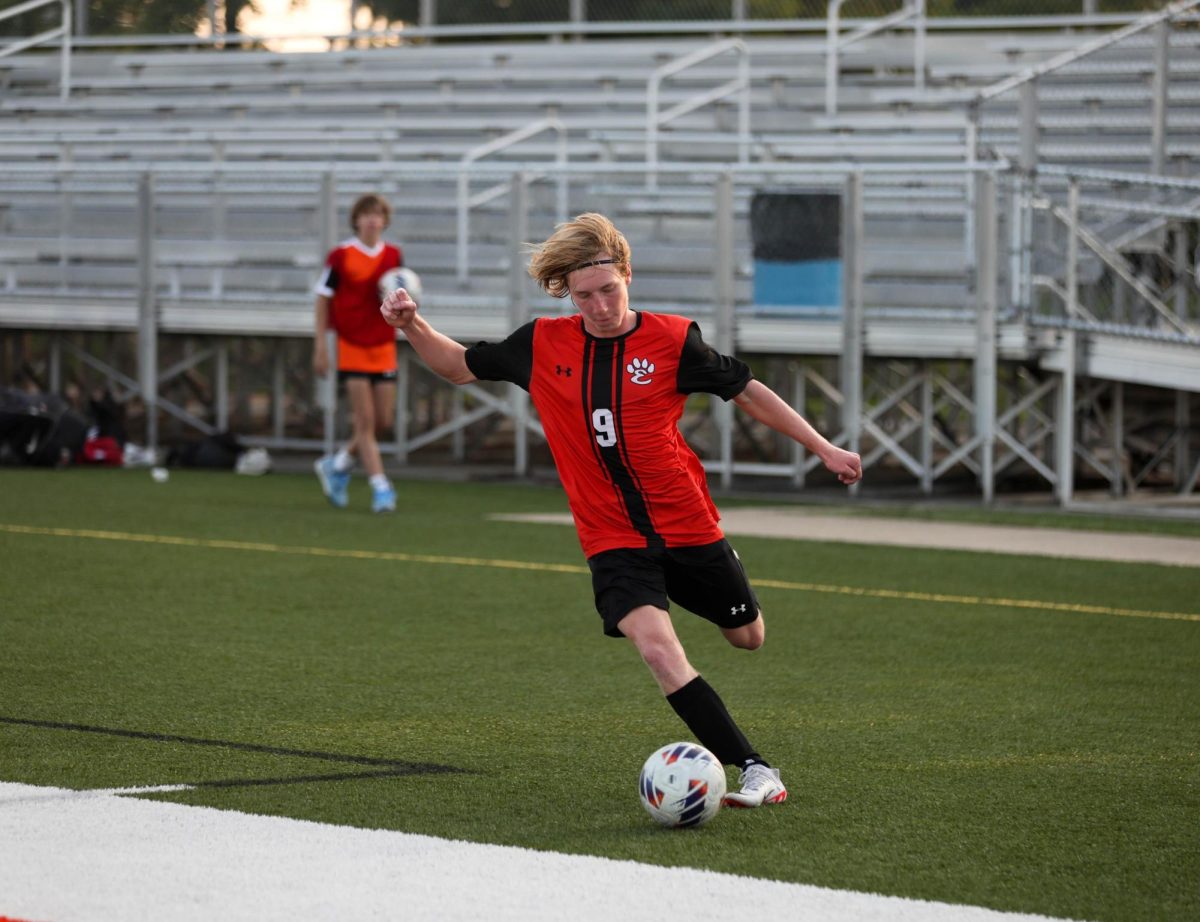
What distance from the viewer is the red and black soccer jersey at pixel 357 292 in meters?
12.6

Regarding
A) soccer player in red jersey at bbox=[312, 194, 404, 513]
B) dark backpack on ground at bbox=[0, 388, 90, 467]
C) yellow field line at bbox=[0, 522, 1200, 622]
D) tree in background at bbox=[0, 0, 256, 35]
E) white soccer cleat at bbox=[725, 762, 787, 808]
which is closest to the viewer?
white soccer cleat at bbox=[725, 762, 787, 808]

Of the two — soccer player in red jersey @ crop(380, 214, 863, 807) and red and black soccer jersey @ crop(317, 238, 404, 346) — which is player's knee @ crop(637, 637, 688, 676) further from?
red and black soccer jersey @ crop(317, 238, 404, 346)

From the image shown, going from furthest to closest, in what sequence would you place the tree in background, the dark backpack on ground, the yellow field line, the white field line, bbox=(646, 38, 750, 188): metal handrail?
1. the tree in background
2. bbox=(646, 38, 750, 188): metal handrail
3. the dark backpack on ground
4. the yellow field line
5. the white field line

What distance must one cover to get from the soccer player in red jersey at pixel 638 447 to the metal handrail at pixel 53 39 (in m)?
20.6

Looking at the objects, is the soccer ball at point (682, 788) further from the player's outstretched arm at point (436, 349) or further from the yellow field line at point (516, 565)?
the yellow field line at point (516, 565)

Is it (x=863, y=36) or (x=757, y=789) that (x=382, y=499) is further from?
(x=863, y=36)

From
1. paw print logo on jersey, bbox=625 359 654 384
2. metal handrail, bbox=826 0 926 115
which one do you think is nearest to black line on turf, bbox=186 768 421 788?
paw print logo on jersey, bbox=625 359 654 384

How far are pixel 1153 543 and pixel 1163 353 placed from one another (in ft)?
6.60

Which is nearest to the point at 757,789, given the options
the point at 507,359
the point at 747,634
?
the point at 747,634

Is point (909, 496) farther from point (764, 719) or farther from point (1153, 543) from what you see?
point (764, 719)

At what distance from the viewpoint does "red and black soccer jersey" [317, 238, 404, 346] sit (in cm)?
1259

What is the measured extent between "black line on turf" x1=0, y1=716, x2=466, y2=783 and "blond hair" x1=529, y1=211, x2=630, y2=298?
56.3 inches

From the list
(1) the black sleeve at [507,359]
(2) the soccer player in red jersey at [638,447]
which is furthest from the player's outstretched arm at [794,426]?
(1) the black sleeve at [507,359]

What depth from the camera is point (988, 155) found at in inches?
661
